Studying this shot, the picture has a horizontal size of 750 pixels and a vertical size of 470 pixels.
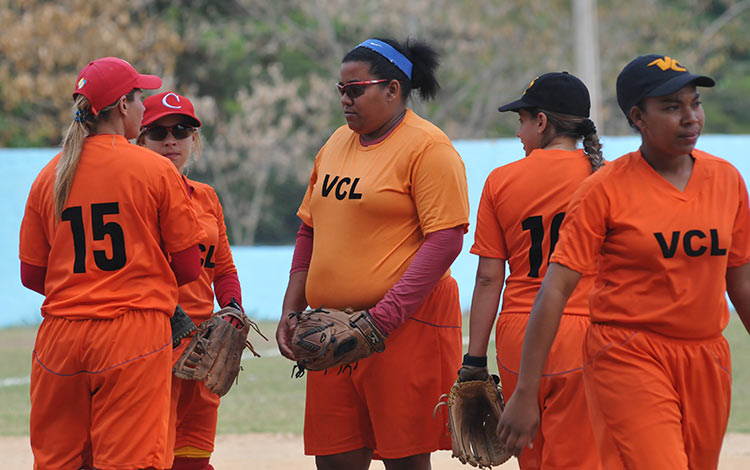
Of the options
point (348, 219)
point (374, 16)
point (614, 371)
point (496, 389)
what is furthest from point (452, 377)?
point (374, 16)

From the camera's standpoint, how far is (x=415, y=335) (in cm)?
471

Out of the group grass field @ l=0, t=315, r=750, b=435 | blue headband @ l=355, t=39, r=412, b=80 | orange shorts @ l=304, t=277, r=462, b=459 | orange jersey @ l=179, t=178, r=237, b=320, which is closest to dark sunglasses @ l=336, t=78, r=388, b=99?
blue headband @ l=355, t=39, r=412, b=80

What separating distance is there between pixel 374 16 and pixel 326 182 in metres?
21.0

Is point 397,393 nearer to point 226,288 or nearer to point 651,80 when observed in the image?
point 226,288

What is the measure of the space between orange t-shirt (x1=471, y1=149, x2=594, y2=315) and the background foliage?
1875 cm

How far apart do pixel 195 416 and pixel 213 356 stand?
1.63 ft

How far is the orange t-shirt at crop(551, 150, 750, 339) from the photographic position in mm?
3559

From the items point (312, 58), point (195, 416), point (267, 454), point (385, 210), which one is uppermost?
point (312, 58)

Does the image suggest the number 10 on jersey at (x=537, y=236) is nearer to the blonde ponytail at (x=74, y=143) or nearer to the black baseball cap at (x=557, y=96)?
the black baseball cap at (x=557, y=96)

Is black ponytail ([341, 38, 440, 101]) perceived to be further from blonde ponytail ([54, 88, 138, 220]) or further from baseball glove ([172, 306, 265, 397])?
baseball glove ([172, 306, 265, 397])

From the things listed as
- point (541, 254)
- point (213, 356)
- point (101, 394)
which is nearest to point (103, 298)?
point (101, 394)

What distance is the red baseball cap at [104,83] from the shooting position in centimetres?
434

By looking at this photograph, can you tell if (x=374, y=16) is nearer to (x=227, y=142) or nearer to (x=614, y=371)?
(x=227, y=142)

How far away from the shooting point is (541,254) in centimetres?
447
